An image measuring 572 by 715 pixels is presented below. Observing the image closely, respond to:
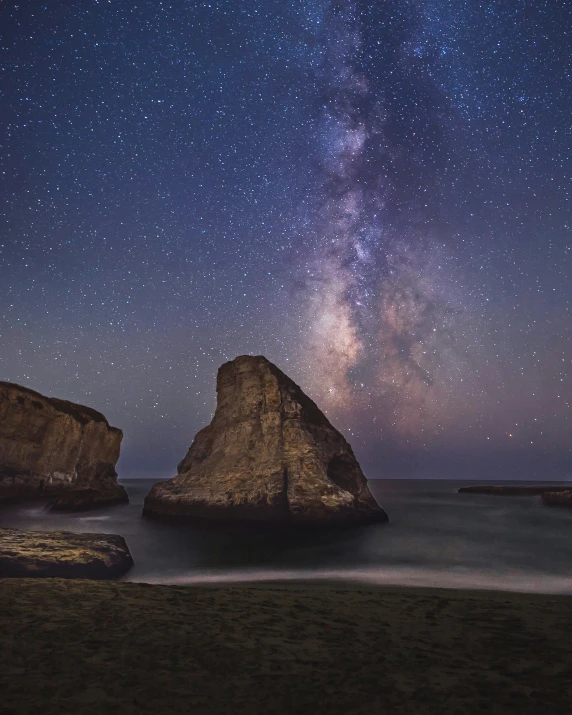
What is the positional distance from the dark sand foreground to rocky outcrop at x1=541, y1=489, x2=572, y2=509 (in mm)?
77598

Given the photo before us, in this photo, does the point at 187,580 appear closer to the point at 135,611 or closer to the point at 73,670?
the point at 135,611

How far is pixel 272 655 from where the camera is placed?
7.45 metres

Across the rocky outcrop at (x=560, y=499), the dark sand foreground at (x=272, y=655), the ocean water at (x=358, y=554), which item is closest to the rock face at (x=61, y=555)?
the ocean water at (x=358, y=554)

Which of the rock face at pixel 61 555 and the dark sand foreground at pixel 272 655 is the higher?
the rock face at pixel 61 555

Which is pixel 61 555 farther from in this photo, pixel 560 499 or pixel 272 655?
pixel 560 499

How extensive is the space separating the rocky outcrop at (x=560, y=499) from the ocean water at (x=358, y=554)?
1499 inches

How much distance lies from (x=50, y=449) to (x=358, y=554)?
56941 mm

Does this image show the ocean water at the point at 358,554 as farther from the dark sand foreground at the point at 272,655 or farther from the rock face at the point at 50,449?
the rock face at the point at 50,449

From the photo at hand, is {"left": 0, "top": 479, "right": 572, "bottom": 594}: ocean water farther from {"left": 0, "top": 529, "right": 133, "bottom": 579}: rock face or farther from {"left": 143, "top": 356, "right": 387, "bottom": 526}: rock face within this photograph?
{"left": 143, "top": 356, "right": 387, "bottom": 526}: rock face

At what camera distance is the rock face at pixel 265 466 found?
37.9 m

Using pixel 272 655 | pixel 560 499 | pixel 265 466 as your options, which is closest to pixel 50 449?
pixel 265 466

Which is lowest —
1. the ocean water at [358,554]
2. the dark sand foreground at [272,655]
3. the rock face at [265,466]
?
the dark sand foreground at [272,655]

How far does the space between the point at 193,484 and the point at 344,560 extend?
21.5 meters

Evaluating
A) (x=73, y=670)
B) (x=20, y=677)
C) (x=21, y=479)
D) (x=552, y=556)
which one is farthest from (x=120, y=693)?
(x=21, y=479)
